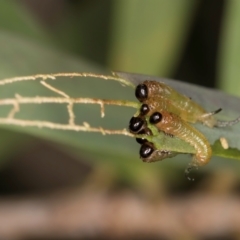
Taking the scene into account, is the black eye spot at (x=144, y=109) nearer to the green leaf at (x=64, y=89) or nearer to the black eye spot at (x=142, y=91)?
the black eye spot at (x=142, y=91)

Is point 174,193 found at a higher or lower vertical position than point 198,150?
higher

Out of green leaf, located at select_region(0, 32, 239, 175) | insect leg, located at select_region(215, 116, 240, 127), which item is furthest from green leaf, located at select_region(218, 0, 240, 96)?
insect leg, located at select_region(215, 116, 240, 127)

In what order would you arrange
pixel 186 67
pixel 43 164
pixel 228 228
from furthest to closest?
pixel 43 164
pixel 186 67
pixel 228 228

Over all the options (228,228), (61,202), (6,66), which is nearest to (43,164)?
(61,202)

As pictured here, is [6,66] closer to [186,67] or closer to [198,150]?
[198,150]

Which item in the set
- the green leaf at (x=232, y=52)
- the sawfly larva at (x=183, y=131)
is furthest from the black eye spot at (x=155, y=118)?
the green leaf at (x=232, y=52)

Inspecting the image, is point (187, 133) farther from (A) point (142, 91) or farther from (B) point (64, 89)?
(B) point (64, 89)

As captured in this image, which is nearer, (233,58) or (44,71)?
(44,71)

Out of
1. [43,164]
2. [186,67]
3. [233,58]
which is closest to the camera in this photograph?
[233,58]
